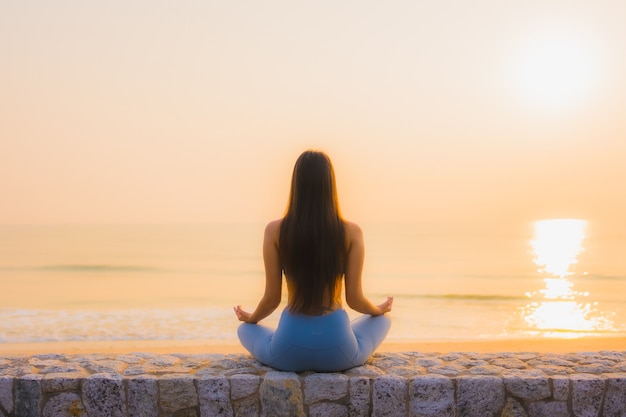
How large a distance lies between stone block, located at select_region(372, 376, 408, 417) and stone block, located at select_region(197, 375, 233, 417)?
90 centimetres

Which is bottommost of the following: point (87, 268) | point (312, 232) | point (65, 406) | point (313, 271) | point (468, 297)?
point (468, 297)

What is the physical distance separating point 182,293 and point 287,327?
16.8 metres

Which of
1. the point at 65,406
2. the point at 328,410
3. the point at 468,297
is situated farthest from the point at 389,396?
the point at 468,297

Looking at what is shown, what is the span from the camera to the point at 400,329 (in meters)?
12.3

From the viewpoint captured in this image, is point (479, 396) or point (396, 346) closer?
point (479, 396)

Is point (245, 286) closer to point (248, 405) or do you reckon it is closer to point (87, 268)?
point (87, 268)

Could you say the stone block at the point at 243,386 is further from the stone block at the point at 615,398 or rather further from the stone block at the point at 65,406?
the stone block at the point at 615,398

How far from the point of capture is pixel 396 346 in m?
9.41

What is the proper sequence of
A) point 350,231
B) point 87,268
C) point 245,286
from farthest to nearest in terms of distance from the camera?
point 87,268
point 245,286
point 350,231

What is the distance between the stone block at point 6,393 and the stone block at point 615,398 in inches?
146

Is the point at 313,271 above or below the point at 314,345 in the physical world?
above

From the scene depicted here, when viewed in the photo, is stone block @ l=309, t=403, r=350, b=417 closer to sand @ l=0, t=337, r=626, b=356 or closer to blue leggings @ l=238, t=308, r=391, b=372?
blue leggings @ l=238, t=308, r=391, b=372

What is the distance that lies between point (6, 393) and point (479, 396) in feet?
9.66

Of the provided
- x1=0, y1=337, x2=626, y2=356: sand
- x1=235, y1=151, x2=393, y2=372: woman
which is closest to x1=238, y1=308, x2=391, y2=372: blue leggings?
x1=235, y1=151, x2=393, y2=372: woman
